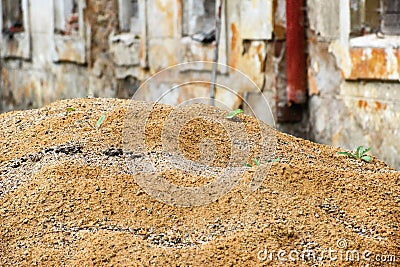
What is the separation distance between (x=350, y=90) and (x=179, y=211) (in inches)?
121

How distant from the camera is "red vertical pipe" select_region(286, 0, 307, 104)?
20.7 ft

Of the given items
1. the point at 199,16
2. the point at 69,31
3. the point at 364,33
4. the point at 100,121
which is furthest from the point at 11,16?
the point at 100,121

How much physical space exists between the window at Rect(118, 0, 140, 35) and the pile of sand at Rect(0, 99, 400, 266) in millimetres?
5395

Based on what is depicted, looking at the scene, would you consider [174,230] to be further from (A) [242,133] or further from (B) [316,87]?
(B) [316,87]

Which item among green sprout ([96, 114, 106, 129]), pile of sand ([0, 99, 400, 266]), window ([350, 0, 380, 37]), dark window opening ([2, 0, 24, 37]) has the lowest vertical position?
pile of sand ([0, 99, 400, 266])

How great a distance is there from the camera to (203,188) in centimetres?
324

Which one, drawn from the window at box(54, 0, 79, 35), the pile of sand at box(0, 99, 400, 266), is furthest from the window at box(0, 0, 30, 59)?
the pile of sand at box(0, 99, 400, 266)

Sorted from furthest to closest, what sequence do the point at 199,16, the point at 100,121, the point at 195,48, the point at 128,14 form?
the point at 128,14 → the point at 199,16 → the point at 195,48 → the point at 100,121

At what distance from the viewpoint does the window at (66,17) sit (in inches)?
396

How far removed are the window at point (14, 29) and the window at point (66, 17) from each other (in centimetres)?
85

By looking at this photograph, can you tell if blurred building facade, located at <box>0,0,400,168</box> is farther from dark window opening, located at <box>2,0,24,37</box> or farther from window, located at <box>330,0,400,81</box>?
dark window opening, located at <box>2,0,24,37</box>

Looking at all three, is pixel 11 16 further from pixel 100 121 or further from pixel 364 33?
pixel 100 121

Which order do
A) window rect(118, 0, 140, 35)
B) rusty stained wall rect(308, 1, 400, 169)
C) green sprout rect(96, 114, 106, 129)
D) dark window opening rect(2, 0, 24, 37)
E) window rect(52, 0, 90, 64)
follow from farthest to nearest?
dark window opening rect(2, 0, 24, 37)
window rect(52, 0, 90, 64)
window rect(118, 0, 140, 35)
rusty stained wall rect(308, 1, 400, 169)
green sprout rect(96, 114, 106, 129)

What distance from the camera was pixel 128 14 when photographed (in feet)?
29.8
